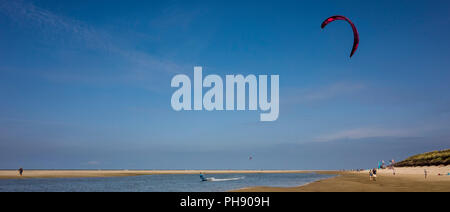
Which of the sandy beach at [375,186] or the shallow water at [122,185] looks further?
the shallow water at [122,185]

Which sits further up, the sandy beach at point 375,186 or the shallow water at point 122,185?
the sandy beach at point 375,186

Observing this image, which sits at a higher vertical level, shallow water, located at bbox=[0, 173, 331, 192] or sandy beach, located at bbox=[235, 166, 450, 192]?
sandy beach, located at bbox=[235, 166, 450, 192]

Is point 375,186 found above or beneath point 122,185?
above

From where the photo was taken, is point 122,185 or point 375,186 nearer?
point 375,186

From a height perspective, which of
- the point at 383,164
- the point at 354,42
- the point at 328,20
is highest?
the point at 328,20

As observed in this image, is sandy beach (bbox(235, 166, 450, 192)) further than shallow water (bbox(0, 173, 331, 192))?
No

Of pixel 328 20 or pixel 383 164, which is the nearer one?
pixel 328 20
